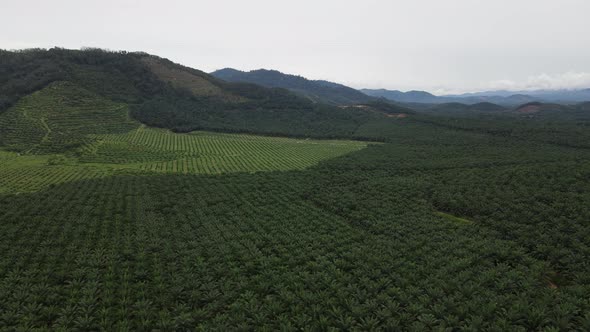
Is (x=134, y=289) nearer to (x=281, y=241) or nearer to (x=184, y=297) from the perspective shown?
(x=184, y=297)

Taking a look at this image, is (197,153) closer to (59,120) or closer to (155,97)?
(59,120)

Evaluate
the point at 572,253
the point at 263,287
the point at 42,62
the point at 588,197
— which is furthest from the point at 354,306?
the point at 42,62

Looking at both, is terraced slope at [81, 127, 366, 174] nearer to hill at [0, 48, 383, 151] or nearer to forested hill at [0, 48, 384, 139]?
hill at [0, 48, 383, 151]

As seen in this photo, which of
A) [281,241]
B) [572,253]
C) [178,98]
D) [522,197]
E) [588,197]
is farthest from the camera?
[178,98]

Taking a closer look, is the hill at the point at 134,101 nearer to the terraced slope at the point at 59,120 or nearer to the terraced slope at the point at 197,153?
the terraced slope at the point at 59,120

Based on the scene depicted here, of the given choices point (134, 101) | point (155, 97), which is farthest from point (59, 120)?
point (155, 97)

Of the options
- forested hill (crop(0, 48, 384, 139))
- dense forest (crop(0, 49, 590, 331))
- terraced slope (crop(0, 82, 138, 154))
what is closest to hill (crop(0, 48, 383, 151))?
forested hill (crop(0, 48, 384, 139))

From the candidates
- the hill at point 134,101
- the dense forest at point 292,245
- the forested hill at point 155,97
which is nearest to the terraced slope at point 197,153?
the dense forest at point 292,245
